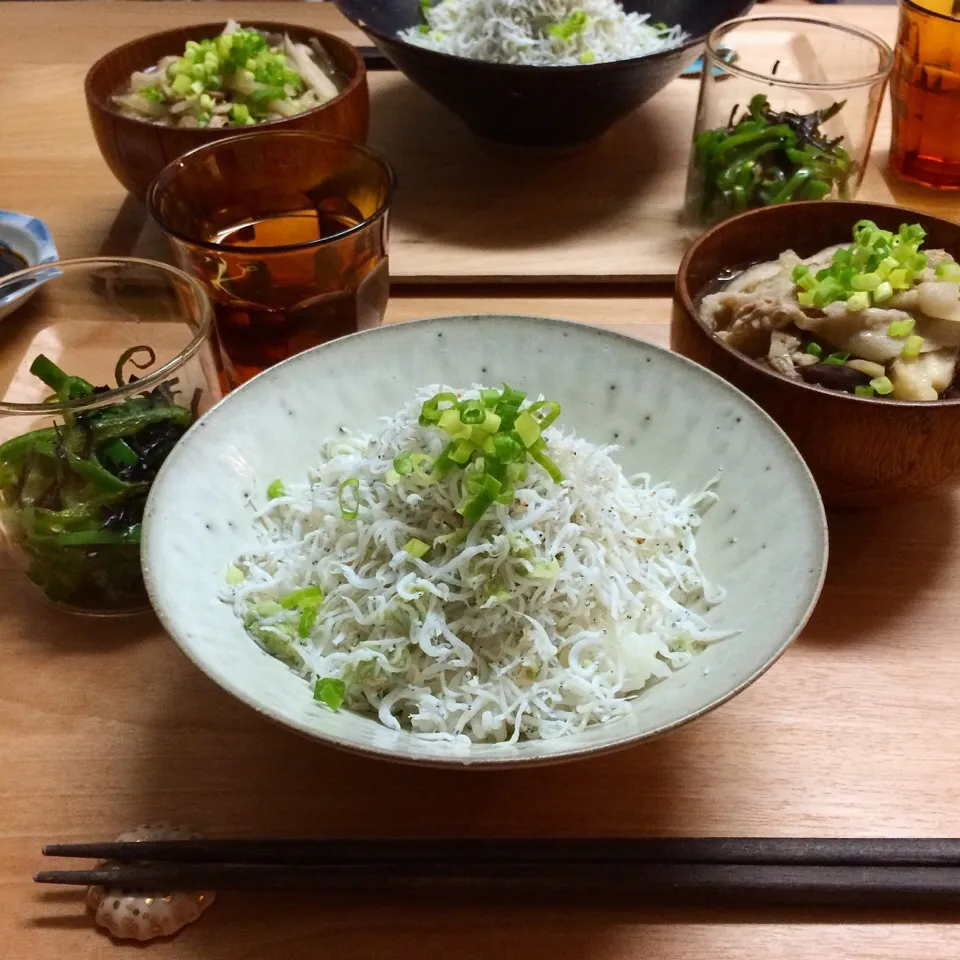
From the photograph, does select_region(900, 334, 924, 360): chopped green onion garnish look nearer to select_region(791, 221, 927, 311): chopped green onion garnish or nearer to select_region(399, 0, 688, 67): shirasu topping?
select_region(791, 221, 927, 311): chopped green onion garnish

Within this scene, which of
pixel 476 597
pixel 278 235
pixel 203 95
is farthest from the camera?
pixel 203 95

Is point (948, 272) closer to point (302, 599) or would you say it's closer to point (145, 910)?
point (302, 599)

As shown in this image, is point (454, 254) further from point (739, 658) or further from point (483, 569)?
point (739, 658)

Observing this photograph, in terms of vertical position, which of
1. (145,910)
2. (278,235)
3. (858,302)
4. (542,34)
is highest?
(542,34)

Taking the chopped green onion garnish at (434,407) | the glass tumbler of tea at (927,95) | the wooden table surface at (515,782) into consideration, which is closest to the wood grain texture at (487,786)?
the wooden table surface at (515,782)

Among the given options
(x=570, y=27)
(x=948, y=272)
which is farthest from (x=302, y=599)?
(x=570, y=27)

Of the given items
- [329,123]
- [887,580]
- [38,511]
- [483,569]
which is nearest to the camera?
[483,569]

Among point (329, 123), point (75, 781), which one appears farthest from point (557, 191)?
point (75, 781)
